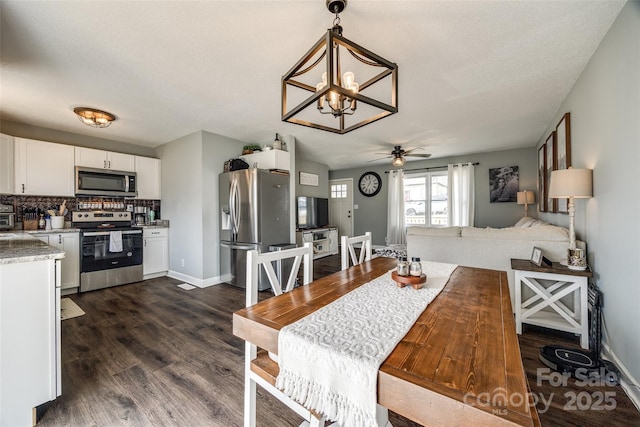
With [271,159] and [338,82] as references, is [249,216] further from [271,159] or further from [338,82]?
[338,82]

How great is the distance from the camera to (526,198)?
4797 mm

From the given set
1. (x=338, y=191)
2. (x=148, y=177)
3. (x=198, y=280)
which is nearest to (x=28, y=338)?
(x=198, y=280)

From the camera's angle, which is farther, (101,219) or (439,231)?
(101,219)

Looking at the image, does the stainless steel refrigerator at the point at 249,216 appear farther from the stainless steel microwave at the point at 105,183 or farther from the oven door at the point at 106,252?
the stainless steel microwave at the point at 105,183

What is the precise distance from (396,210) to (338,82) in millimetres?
5665

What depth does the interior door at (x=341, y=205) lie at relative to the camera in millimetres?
7426

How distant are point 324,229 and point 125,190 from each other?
12.8 feet

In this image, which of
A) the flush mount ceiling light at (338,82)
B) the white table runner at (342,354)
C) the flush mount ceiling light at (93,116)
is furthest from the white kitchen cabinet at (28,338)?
the flush mount ceiling light at (93,116)

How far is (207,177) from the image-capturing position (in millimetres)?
3859

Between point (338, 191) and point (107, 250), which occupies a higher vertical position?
point (338, 191)

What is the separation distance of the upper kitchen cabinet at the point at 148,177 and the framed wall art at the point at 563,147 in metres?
5.80

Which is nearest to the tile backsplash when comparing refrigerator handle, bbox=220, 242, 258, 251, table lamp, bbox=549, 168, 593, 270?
refrigerator handle, bbox=220, 242, 258, 251

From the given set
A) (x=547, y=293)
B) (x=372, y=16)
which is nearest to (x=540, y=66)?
(x=372, y=16)

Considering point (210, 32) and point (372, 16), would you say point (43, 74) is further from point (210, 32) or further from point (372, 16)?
point (372, 16)
